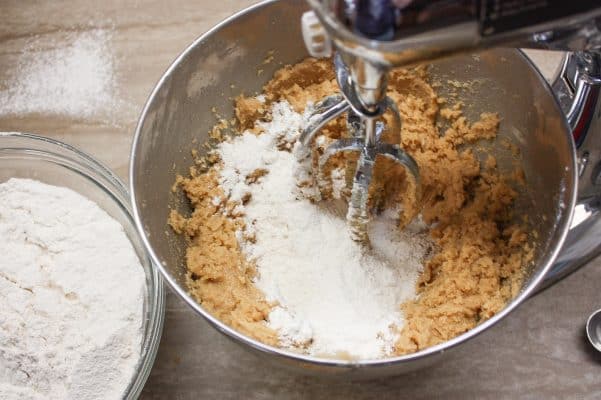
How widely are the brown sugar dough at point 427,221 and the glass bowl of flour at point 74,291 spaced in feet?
0.37

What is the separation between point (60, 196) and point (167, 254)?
10.1 inches

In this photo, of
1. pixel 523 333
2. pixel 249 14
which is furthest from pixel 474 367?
pixel 249 14

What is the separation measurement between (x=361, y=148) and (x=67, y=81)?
621mm

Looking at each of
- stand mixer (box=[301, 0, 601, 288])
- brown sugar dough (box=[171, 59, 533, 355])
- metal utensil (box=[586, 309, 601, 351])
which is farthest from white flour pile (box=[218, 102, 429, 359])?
metal utensil (box=[586, 309, 601, 351])

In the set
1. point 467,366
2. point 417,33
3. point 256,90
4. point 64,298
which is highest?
point 417,33

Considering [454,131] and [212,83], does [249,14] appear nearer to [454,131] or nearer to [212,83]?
[212,83]

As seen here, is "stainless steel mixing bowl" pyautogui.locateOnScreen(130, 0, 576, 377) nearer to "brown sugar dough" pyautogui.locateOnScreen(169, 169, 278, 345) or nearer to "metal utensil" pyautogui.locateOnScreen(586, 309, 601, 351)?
→ "brown sugar dough" pyautogui.locateOnScreen(169, 169, 278, 345)

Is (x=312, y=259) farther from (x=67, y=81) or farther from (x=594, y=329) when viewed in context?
(x=67, y=81)

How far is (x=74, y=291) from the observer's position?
91 cm

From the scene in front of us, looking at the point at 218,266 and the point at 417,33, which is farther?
the point at 218,266

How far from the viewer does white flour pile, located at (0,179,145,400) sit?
859 millimetres

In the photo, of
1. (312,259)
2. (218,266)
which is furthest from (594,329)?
(218,266)

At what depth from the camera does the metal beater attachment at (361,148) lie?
0.82 metres

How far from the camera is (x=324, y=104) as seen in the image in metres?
0.90
